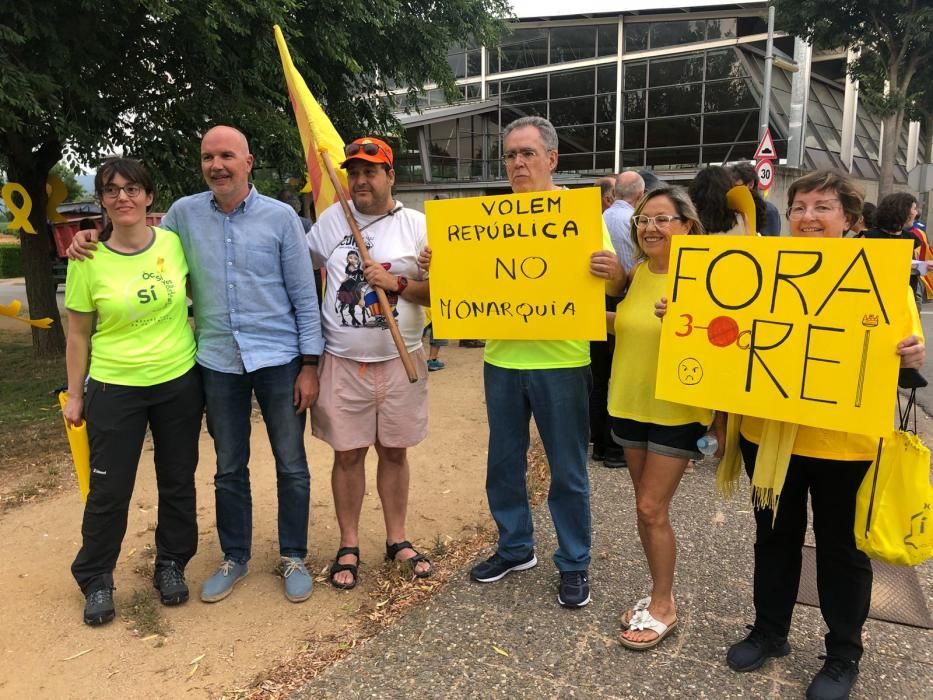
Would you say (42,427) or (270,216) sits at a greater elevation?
(270,216)

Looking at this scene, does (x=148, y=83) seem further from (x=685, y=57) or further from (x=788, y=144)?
(x=685, y=57)

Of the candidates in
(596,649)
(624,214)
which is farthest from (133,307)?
(624,214)

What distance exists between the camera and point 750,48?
22.5 m

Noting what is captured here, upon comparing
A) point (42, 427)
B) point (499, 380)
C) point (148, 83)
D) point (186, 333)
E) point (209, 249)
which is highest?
point (148, 83)

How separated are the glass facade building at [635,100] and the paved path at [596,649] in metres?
20.6

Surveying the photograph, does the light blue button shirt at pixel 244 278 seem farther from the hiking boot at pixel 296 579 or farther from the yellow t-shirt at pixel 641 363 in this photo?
the yellow t-shirt at pixel 641 363

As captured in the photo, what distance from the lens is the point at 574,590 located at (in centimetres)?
307

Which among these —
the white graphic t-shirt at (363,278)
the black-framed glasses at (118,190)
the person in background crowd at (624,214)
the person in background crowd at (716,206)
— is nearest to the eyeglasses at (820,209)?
the person in background crowd at (716,206)

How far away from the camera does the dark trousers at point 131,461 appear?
2.93 m

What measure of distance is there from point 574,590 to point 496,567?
43cm

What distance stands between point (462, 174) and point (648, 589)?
2353 centimetres

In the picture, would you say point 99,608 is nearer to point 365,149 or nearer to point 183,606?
point 183,606

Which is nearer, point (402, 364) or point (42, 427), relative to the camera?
point (402, 364)

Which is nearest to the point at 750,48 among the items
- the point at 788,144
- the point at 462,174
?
the point at 788,144
